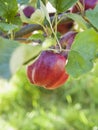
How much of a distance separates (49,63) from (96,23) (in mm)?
158

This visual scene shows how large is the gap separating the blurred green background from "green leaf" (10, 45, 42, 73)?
8.09 ft

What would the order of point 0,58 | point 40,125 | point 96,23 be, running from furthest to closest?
point 40,125, point 96,23, point 0,58

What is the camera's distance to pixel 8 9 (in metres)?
0.55

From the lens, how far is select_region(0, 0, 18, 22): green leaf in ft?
1.77

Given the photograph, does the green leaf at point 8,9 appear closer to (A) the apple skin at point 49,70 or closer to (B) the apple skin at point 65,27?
(A) the apple skin at point 49,70

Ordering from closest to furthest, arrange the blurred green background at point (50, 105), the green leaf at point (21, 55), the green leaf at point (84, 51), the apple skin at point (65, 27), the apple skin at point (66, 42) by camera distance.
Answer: the green leaf at point (21, 55), the green leaf at point (84, 51), the apple skin at point (66, 42), the apple skin at point (65, 27), the blurred green background at point (50, 105)

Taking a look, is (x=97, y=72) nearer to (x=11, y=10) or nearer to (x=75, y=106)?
(x=75, y=106)

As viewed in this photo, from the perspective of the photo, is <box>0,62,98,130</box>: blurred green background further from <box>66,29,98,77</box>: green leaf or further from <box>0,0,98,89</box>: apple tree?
<box>66,29,98,77</box>: green leaf

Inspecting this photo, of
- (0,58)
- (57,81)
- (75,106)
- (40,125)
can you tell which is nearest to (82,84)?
(75,106)

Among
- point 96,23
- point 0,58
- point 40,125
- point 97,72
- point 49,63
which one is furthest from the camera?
point 97,72

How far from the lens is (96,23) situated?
1.61ft

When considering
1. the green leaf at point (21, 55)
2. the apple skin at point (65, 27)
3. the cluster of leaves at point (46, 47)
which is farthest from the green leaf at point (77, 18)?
the apple skin at point (65, 27)

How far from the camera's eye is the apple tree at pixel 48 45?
1.23 ft

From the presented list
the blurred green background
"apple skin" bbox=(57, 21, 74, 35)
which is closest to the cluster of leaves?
"apple skin" bbox=(57, 21, 74, 35)
